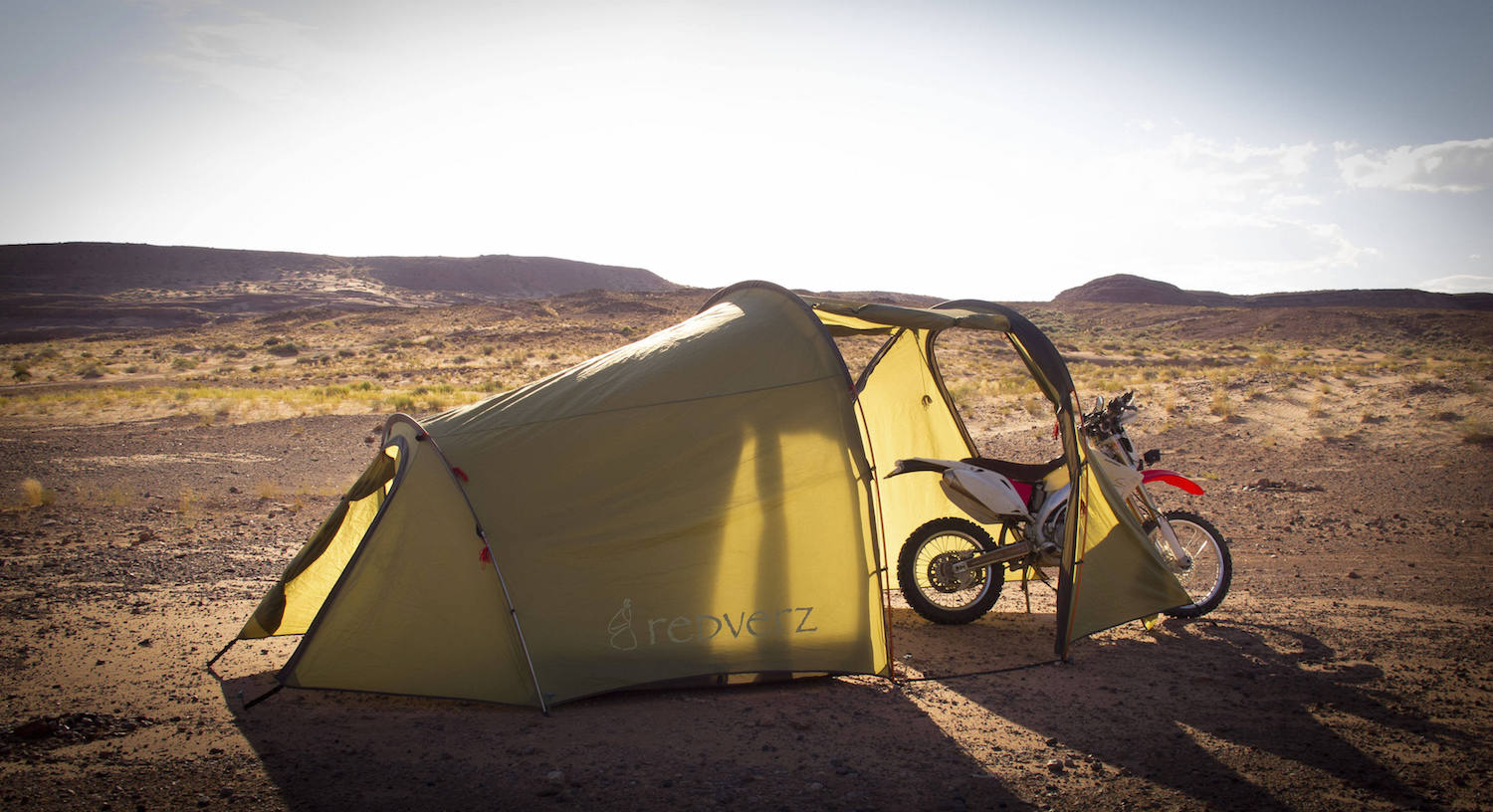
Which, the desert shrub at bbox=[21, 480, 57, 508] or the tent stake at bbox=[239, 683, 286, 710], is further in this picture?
the desert shrub at bbox=[21, 480, 57, 508]

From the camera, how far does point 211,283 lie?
87562 millimetres

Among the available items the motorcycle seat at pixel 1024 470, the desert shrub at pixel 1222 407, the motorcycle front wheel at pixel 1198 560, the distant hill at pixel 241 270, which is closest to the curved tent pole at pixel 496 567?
the motorcycle seat at pixel 1024 470

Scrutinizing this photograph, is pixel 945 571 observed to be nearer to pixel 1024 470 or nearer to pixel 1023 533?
pixel 1023 533

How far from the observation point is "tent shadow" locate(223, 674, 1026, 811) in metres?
4.19

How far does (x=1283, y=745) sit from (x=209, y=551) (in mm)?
10322

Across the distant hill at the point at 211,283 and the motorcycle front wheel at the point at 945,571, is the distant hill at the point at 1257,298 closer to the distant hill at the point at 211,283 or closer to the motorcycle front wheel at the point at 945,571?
the distant hill at the point at 211,283

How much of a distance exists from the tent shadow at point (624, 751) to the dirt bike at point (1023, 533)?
57.9 inches

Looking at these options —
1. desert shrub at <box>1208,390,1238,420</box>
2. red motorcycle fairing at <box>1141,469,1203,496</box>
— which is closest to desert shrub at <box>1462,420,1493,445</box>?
desert shrub at <box>1208,390,1238,420</box>

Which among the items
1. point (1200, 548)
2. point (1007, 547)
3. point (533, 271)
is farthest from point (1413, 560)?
point (533, 271)

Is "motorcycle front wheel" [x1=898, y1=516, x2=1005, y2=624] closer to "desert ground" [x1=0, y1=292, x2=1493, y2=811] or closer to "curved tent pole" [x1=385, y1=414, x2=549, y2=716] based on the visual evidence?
"desert ground" [x1=0, y1=292, x2=1493, y2=811]

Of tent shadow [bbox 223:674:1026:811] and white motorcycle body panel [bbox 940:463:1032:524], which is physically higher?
white motorcycle body panel [bbox 940:463:1032:524]

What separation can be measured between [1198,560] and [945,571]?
244cm

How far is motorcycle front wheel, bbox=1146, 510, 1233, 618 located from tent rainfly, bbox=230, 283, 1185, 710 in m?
0.55

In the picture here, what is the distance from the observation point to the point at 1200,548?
707 centimetres
